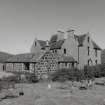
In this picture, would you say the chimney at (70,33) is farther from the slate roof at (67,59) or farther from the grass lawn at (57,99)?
the grass lawn at (57,99)

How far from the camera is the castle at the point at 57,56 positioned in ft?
115

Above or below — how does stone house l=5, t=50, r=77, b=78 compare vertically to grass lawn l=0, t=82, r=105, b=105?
above

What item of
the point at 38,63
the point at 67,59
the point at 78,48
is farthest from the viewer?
the point at 78,48

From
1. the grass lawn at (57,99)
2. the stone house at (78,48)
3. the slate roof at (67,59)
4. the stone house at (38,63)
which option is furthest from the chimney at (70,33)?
the grass lawn at (57,99)

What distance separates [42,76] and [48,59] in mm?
4193

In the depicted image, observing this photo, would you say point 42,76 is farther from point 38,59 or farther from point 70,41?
point 70,41

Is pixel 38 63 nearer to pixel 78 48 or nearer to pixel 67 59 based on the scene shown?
pixel 67 59

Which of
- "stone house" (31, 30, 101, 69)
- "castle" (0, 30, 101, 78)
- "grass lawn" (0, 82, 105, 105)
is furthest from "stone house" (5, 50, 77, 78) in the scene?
"grass lawn" (0, 82, 105, 105)

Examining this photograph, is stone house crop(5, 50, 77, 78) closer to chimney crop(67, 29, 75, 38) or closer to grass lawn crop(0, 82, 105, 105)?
chimney crop(67, 29, 75, 38)

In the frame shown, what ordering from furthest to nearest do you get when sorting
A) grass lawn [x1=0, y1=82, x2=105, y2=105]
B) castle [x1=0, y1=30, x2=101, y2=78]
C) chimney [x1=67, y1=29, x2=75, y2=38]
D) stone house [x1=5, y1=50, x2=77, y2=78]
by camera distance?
chimney [x1=67, y1=29, x2=75, y2=38] < castle [x1=0, y1=30, x2=101, y2=78] < stone house [x1=5, y1=50, x2=77, y2=78] < grass lawn [x1=0, y1=82, x2=105, y2=105]

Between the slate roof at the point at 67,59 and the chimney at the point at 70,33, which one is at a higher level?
the chimney at the point at 70,33

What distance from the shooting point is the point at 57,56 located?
38.8 meters

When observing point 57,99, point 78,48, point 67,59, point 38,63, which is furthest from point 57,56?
point 57,99

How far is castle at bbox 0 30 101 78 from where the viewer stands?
3506cm
